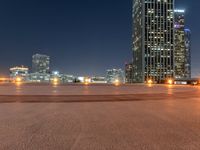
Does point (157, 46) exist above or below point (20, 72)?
above

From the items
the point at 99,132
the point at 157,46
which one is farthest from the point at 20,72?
the point at 99,132

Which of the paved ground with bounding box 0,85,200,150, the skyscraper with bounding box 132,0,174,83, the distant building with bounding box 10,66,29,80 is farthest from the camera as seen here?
the skyscraper with bounding box 132,0,174,83

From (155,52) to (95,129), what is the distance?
7623 inches

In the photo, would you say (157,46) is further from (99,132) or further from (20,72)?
(99,132)

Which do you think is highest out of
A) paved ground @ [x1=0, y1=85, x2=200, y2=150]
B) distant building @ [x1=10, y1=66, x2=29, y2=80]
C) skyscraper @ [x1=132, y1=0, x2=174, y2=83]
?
skyscraper @ [x1=132, y1=0, x2=174, y2=83]

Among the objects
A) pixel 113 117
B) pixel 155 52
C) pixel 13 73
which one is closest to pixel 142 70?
pixel 155 52

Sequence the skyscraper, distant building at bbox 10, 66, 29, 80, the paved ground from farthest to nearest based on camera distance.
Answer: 1. the skyscraper
2. distant building at bbox 10, 66, 29, 80
3. the paved ground

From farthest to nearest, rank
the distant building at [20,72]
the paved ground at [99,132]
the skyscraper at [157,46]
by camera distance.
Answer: the skyscraper at [157,46] → the distant building at [20,72] → the paved ground at [99,132]

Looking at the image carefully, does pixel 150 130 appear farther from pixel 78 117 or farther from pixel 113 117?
pixel 78 117

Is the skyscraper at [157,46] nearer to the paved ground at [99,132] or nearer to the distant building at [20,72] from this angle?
the distant building at [20,72]

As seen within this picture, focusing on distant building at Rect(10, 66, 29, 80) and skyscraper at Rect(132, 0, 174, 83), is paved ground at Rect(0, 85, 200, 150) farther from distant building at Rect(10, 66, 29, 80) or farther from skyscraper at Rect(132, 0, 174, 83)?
skyscraper at Rect(132, 0, 174, 83)

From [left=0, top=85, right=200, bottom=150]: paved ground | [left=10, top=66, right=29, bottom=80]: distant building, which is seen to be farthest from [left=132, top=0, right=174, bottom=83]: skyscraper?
[left=0, top=85, right=200, bottom=150]: paved ground

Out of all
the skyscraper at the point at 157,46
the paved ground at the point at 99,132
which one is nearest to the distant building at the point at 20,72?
the skyscraper at the point at 157,46

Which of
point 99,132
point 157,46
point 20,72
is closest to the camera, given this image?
point 99,132
